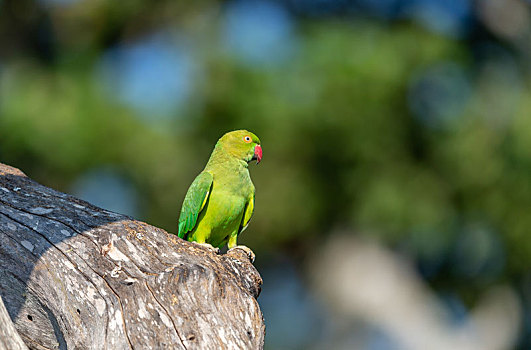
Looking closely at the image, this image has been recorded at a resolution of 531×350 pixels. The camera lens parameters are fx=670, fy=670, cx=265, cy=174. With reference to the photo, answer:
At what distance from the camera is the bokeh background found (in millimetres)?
12414

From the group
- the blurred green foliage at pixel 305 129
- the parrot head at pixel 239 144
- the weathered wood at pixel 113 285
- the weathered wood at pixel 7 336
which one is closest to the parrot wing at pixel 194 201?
A: the parrot head at pixel 239 144

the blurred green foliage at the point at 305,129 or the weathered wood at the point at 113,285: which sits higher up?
the blurred green foliage at the point at 305,129

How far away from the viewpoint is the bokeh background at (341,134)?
1241 centimetres

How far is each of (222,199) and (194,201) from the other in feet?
0.76

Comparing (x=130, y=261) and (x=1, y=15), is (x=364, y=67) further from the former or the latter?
(x=130, y=261)

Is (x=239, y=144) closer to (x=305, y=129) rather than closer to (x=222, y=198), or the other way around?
(x=222, y=198)

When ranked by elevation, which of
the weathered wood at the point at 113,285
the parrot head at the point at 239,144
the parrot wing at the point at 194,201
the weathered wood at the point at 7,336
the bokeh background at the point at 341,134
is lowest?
the weathered wood at the point at 7,336

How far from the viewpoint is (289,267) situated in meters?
16.5

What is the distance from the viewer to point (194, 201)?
5.58 m

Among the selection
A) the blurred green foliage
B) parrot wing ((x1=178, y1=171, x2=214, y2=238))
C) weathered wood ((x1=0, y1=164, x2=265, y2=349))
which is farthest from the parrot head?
the blurred green foliage

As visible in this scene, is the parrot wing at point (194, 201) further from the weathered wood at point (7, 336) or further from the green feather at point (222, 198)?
the weathered wood at point (7, 336)

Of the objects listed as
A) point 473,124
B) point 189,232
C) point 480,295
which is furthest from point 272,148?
point 189,232

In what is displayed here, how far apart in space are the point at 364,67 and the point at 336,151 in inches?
71.2

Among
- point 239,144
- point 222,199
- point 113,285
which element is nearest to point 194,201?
point 222,199
